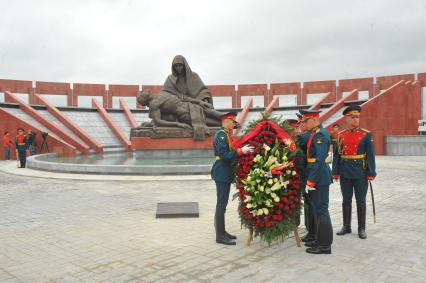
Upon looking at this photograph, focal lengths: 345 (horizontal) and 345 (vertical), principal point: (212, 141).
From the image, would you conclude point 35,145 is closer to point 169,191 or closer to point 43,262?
point 169,191

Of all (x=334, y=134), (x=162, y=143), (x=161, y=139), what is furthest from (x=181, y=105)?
(x=334, y=134)

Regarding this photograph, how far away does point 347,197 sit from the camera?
5.13 meters

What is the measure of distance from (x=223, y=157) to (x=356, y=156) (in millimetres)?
2012

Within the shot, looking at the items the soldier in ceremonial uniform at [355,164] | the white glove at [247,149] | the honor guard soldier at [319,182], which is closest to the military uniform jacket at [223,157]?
the white glove at [247,149]

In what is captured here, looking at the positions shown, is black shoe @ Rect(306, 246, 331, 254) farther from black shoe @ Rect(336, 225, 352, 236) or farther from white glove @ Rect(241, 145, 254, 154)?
white glove @ Rect(241, 145, 254, 154)

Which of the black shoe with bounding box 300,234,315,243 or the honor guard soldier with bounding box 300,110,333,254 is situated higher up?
the honor guard soldier with bounding box 300,110,333,254

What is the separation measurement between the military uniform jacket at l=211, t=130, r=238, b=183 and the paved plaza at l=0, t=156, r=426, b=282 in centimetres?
89

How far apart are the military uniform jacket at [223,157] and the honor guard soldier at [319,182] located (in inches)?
37.9

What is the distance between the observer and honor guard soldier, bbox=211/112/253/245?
4551 millimetres

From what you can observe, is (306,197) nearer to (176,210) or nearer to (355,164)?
(355,164)

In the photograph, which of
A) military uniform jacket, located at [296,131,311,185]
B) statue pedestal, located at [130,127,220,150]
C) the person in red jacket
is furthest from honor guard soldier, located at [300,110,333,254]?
the person in red jacket

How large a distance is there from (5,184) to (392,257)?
982 cm

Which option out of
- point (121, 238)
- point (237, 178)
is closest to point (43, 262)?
point (121, 238)

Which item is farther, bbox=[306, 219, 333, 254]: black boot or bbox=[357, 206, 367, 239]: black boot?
bbox=[357, 206, 367, 239]: black boot
